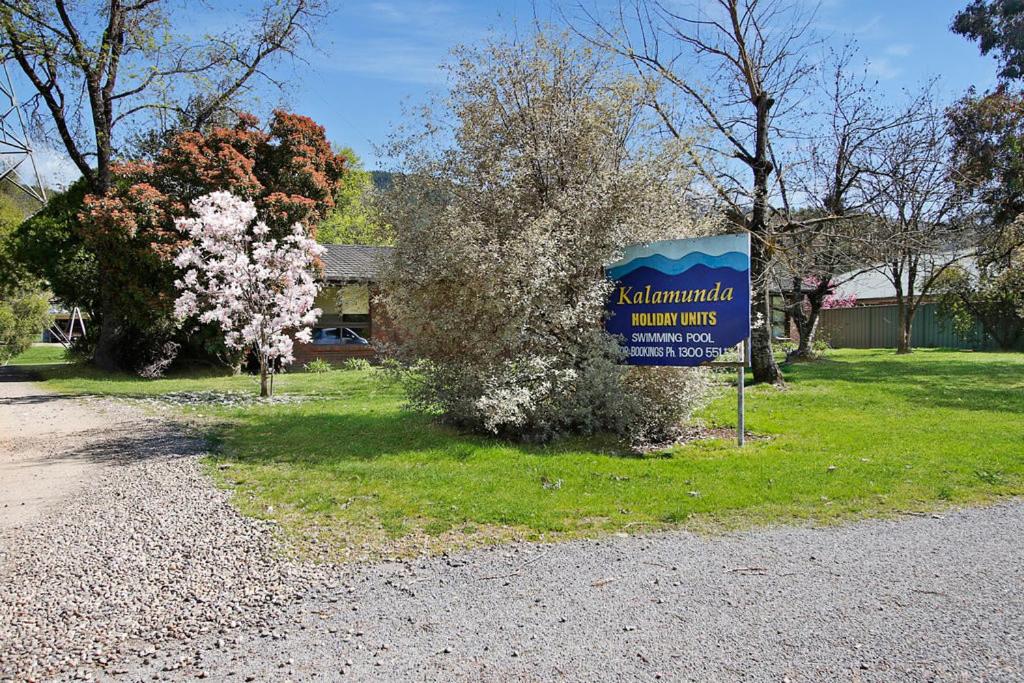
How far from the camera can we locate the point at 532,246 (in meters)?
7.97

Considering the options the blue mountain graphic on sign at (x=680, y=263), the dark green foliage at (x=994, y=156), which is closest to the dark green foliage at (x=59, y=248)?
the blue mountain graphic on sign at (x=680, y=263)

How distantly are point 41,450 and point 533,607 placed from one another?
25.1 ft

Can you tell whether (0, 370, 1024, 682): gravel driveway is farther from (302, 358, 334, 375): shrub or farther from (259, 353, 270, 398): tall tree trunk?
(302, 358, 334, 375): shrub

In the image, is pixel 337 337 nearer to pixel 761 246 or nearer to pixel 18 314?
pixel 18 314

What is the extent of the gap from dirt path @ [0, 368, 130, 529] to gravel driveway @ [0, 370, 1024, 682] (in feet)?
3.10

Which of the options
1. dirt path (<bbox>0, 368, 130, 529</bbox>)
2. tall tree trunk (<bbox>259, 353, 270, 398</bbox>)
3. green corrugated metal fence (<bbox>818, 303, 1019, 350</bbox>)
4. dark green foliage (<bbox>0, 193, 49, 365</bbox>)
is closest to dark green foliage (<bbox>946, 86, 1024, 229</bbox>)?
green corrugated metal fence (<bbox>818, 303, 1019, 350</bbox>)

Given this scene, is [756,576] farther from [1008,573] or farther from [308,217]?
[308,217]

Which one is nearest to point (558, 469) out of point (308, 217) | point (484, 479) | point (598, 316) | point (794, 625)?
point (484, 479)

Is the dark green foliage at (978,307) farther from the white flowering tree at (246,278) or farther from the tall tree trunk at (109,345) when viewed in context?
the tall tree trunk at (109,345)

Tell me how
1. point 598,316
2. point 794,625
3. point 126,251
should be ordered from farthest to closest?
point 126,251
point 598,316
point 794,625

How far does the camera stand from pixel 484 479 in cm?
661

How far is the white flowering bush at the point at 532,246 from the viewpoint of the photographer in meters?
8.18

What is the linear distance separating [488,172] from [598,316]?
2.36 metres

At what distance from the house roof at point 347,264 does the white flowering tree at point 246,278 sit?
22.2 feet
